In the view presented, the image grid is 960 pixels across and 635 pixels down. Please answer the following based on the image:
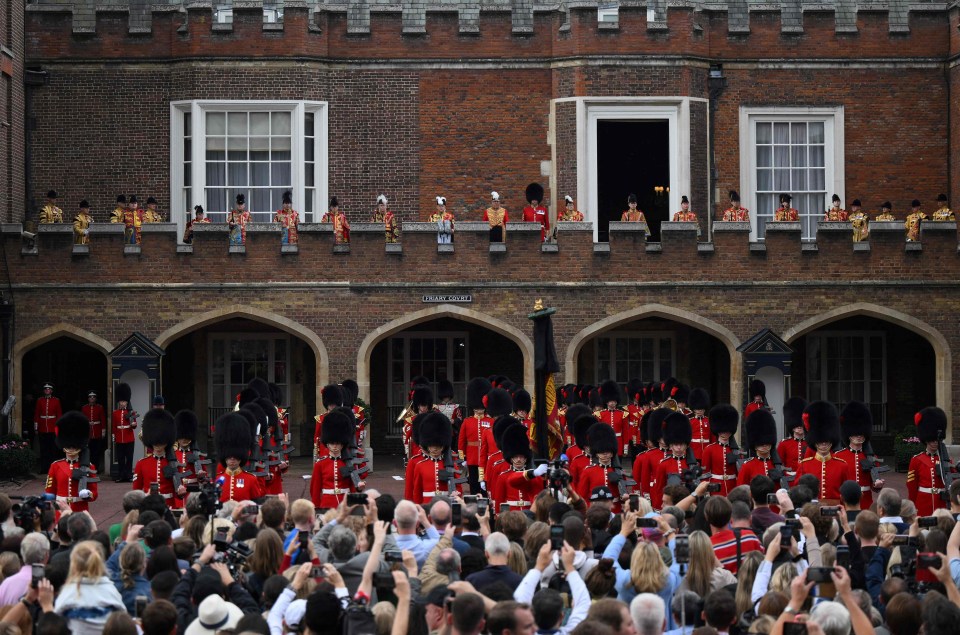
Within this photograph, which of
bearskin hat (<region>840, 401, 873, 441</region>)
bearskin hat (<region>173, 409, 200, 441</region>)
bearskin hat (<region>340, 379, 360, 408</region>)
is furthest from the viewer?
bearskin hat (<region>340, 379, 360, 408</region>)

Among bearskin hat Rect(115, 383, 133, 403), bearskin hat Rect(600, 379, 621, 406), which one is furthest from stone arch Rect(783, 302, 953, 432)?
bearskin hat Rect(115, 383, 133, 403)

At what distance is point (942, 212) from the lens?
26594mm

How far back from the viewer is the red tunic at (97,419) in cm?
2550

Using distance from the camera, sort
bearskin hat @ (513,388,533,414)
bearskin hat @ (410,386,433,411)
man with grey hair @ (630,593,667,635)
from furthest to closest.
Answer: bearskin hat @ (410,386,433,411), bearskin hat @ (513,388,533,414), man with grey hair @ (630,593,667,635)

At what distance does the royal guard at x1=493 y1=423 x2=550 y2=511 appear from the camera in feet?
49.4

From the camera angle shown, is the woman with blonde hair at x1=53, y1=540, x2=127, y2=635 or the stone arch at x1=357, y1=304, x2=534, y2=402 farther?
the stone arch at x1=357, y1=304, x2=534, y2=402

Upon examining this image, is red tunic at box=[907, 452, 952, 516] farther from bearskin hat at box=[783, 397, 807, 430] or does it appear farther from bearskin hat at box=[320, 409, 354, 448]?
bearskin hat at box=[320, 409, 354, 448]

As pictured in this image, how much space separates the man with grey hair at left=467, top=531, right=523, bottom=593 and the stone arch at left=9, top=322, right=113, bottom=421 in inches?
676

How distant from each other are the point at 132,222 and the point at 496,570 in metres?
18.6

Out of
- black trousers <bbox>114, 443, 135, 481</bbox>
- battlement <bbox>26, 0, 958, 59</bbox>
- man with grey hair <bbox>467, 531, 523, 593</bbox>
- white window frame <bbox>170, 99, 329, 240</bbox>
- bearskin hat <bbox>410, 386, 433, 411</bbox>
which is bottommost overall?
black trousers <bbox>114, 443, 135, 481</bbox>

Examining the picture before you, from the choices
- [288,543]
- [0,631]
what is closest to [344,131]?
[288,543]

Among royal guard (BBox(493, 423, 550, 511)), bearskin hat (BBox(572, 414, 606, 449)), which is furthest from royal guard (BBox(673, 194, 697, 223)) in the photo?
royal guard (BBox(493, 423, 550, 511))

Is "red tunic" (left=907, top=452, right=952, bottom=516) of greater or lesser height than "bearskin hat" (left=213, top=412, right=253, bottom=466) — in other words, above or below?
below

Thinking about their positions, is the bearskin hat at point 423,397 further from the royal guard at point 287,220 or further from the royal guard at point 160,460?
the royal guard at point 287,220
